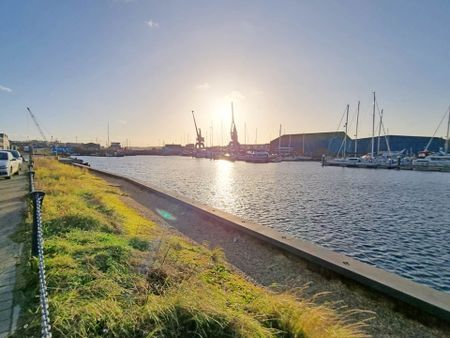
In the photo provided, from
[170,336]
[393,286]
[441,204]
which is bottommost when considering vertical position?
[441,204]

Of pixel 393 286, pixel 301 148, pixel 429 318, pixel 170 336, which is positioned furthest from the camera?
pixel 301 148

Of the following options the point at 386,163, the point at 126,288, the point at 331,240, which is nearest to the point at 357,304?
the point at 126,288

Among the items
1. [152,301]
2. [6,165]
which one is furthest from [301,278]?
[6,165]

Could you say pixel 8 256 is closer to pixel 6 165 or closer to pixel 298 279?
pixel 298 279

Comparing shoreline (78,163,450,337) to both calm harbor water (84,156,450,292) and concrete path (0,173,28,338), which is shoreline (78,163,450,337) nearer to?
calm harbor water (84,156,450,292)

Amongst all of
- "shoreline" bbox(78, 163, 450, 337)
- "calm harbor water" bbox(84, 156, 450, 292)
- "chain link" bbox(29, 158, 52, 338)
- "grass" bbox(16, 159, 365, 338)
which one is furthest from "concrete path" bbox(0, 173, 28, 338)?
"calm harbor water" bbox(84, 156, 450, 292)

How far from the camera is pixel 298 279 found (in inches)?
219

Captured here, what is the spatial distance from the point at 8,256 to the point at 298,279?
533cm

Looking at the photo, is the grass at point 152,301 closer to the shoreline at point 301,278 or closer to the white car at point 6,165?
the shoreline at point 301,278

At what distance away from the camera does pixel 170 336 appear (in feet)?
9.00

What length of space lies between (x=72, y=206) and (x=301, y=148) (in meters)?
137

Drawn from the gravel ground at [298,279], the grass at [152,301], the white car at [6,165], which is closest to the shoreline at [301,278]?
the gravel ground at [298,279]

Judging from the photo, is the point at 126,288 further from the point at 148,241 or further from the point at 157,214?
the point at 157,214

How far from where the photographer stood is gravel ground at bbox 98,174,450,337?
4.08 meters
